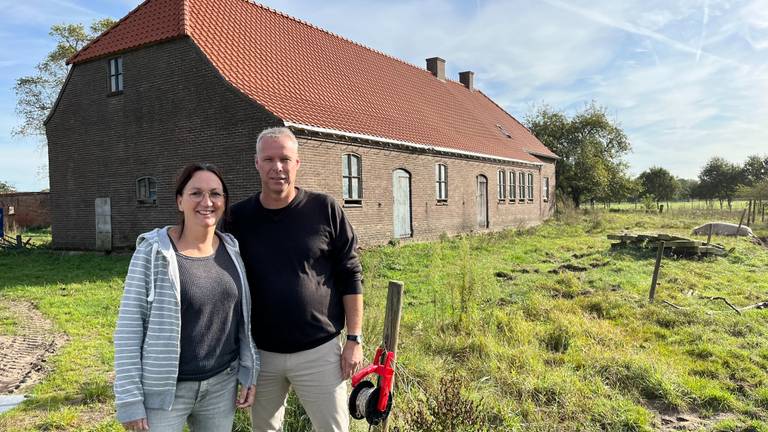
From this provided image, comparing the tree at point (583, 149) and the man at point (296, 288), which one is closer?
the man at point (296, 288)

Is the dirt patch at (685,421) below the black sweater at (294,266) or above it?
below

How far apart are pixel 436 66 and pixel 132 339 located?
26.3 meters

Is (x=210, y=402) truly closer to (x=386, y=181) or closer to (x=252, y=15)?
(x=386, y=181)

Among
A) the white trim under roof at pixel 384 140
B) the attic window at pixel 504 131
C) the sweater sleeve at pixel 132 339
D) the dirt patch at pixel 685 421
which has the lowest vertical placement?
the dirt patch at pixel 685 421

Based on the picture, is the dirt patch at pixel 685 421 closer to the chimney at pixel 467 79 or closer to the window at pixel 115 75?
the window at pixel 115 75

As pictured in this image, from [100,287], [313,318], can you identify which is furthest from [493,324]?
[100,287]

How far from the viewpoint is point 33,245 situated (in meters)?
17.2

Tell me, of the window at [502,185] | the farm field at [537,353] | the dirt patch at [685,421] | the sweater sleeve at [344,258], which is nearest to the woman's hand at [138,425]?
the sweater sleeve at [344,258]

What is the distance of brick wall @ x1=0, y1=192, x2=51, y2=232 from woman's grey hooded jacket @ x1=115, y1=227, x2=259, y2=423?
30662 mm

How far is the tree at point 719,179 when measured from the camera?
206ft

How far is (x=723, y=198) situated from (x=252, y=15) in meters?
68.0

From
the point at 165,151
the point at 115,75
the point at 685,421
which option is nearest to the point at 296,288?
the point at 685,421

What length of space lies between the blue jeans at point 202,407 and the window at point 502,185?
73.8 ft

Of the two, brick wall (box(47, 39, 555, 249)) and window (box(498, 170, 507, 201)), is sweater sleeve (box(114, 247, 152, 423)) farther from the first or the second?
window (box(498, 170, 507, 201))
